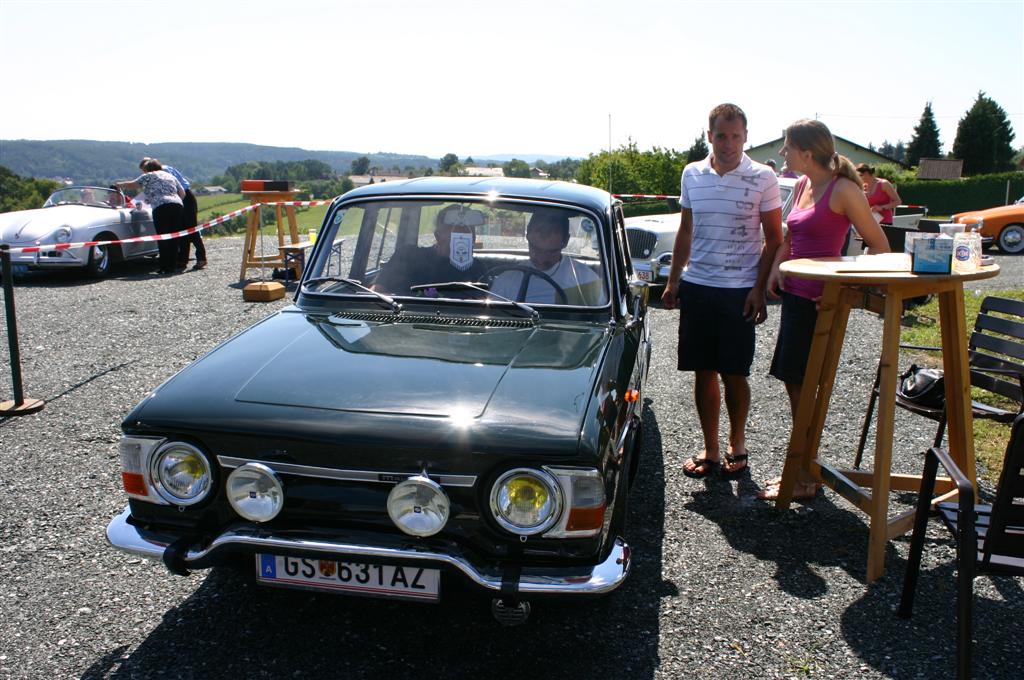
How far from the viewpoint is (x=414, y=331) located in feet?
12.4

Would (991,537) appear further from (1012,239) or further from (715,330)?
(1012,239)

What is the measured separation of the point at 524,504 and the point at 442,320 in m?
1.36

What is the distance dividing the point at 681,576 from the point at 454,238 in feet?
6.51

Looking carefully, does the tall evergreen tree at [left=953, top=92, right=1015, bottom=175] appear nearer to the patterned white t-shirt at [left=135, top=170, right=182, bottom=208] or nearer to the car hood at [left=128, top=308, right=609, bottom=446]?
the patterned white t-shirt at [left=135, top=170, right=182, bottom=208]

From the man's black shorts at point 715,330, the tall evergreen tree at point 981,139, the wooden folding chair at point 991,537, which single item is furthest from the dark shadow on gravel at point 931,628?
the tall evergreen tree at point 981,139

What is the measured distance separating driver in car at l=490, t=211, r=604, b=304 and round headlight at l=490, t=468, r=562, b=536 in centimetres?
149

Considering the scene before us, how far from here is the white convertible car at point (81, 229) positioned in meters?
12.3

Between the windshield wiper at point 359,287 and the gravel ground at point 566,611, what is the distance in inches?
54.1

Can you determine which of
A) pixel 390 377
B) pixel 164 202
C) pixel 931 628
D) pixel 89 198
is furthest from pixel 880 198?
pixel 89 198

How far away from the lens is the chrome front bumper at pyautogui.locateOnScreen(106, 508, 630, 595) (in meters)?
2.75

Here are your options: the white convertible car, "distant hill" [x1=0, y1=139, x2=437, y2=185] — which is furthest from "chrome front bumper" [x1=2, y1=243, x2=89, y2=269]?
"distant hill" [x1=0, y1=139, x2=437, y2=185]

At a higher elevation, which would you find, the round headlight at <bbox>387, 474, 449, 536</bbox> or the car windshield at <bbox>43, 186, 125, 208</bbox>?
the car windshield at <bbox>43, 186, 125, 208</bbox>

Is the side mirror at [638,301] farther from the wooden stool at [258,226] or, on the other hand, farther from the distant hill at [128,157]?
the distant hill at [128,157]

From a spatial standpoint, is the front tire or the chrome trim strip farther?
the front tire
